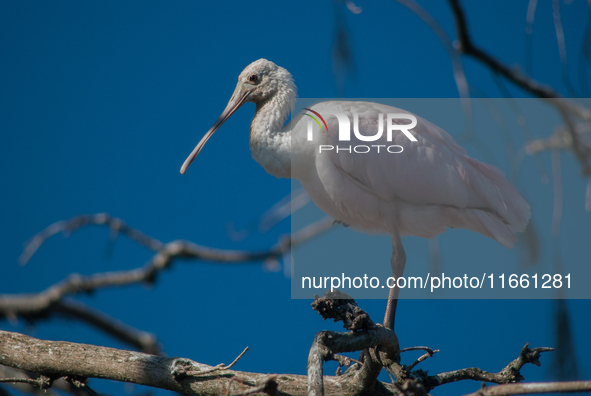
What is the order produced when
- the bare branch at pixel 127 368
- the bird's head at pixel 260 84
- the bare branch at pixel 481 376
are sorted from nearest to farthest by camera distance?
the bare branch at pixel 127 368, the bare branch at pixel 481 376, the bird's head at pixel 260 84

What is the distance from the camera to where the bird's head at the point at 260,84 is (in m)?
3.66

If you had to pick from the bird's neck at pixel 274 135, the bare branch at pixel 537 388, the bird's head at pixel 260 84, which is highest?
the bird's head at pixel 260 84

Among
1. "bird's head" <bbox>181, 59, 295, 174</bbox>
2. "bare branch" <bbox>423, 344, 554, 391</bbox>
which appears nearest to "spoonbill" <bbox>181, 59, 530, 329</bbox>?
"bird's head" <bbox>181, 59, 295, 174</bbox>

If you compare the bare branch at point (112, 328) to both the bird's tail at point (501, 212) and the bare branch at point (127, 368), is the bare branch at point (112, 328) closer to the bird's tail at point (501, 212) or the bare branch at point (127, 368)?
the bare branch at point (127, 368)

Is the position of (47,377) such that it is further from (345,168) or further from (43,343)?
(345,168)

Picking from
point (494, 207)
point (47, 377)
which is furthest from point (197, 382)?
point (494, 207)

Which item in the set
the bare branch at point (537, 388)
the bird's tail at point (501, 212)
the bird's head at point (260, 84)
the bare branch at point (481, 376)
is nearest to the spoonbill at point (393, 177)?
the bird's tail at point (501, 212)

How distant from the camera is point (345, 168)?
129 inches

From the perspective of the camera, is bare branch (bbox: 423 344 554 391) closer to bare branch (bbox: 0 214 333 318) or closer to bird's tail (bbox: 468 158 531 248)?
bird's tail (bbox: 468 158 531 248)

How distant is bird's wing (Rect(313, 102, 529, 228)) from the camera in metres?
3.33

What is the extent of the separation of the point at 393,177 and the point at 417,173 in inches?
6.2

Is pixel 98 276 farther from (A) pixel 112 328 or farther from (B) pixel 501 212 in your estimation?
(B) pixel 501 212

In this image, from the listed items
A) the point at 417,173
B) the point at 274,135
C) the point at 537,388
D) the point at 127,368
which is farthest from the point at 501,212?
the point at 127,368

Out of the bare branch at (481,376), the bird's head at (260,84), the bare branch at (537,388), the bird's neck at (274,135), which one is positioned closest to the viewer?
the bare branch at (537,388)
